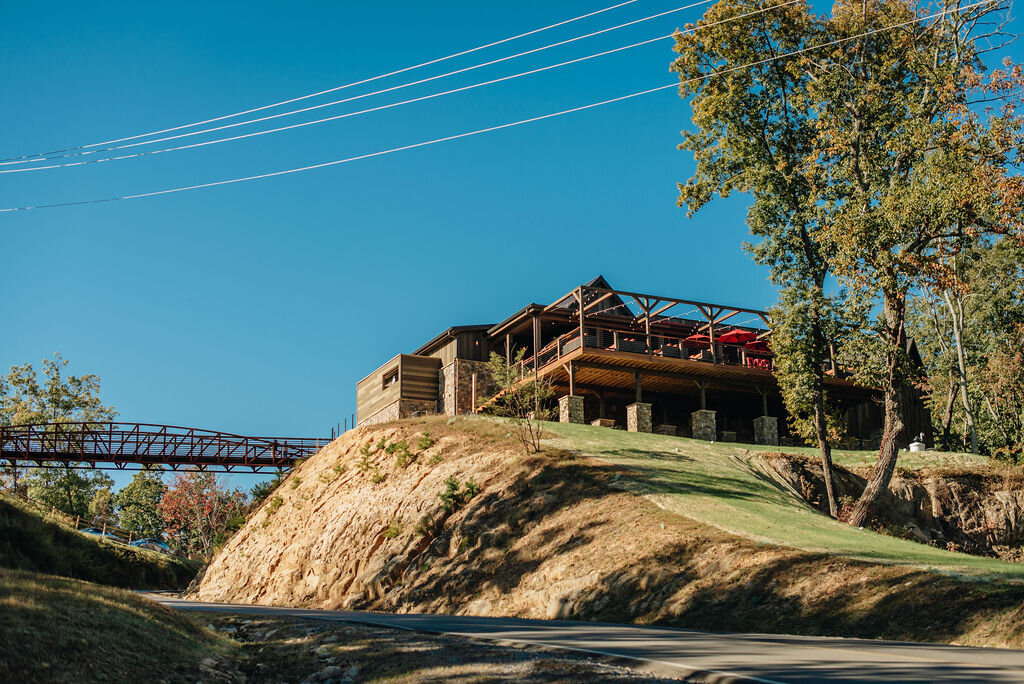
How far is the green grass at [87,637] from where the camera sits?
27.9ft

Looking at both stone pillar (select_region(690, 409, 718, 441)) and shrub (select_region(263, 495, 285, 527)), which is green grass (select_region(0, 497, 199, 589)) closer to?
shrub (select_region(263, 495, 285, 527))

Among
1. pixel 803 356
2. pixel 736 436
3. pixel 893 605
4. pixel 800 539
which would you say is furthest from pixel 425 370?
pixel 893 605

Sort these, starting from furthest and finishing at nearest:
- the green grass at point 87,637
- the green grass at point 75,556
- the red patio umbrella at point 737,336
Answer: the red patio umbrella at point 737,336 → the green grass at point 75,556 → the green grass at point 87,637

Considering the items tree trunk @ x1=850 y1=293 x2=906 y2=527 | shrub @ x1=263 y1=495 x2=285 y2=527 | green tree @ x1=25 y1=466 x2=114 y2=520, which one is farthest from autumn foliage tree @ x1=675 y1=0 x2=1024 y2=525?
green tree @ x1=25 y1=466 x2=114 y2=520

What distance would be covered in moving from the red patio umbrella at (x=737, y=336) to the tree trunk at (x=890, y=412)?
17.3 m

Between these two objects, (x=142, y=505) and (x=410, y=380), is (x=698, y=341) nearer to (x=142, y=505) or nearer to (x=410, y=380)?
(x=410, y=380)

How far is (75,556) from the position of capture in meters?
33.1

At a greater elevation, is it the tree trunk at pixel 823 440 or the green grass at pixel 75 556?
the tree trunk at pixel 823 440

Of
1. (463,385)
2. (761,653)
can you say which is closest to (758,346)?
(463,385)

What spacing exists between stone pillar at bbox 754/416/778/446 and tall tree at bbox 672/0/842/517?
8.28 m

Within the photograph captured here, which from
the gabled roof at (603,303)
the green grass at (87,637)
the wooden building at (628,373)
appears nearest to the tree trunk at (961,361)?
the wooden building at (628,373)

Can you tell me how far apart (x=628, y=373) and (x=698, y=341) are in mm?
4796

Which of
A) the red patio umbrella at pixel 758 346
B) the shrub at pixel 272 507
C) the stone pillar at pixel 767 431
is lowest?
the shrub at pixel 272 507

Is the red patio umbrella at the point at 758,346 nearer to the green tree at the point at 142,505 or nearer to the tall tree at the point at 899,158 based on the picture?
the tall tree at the point at 899,158
